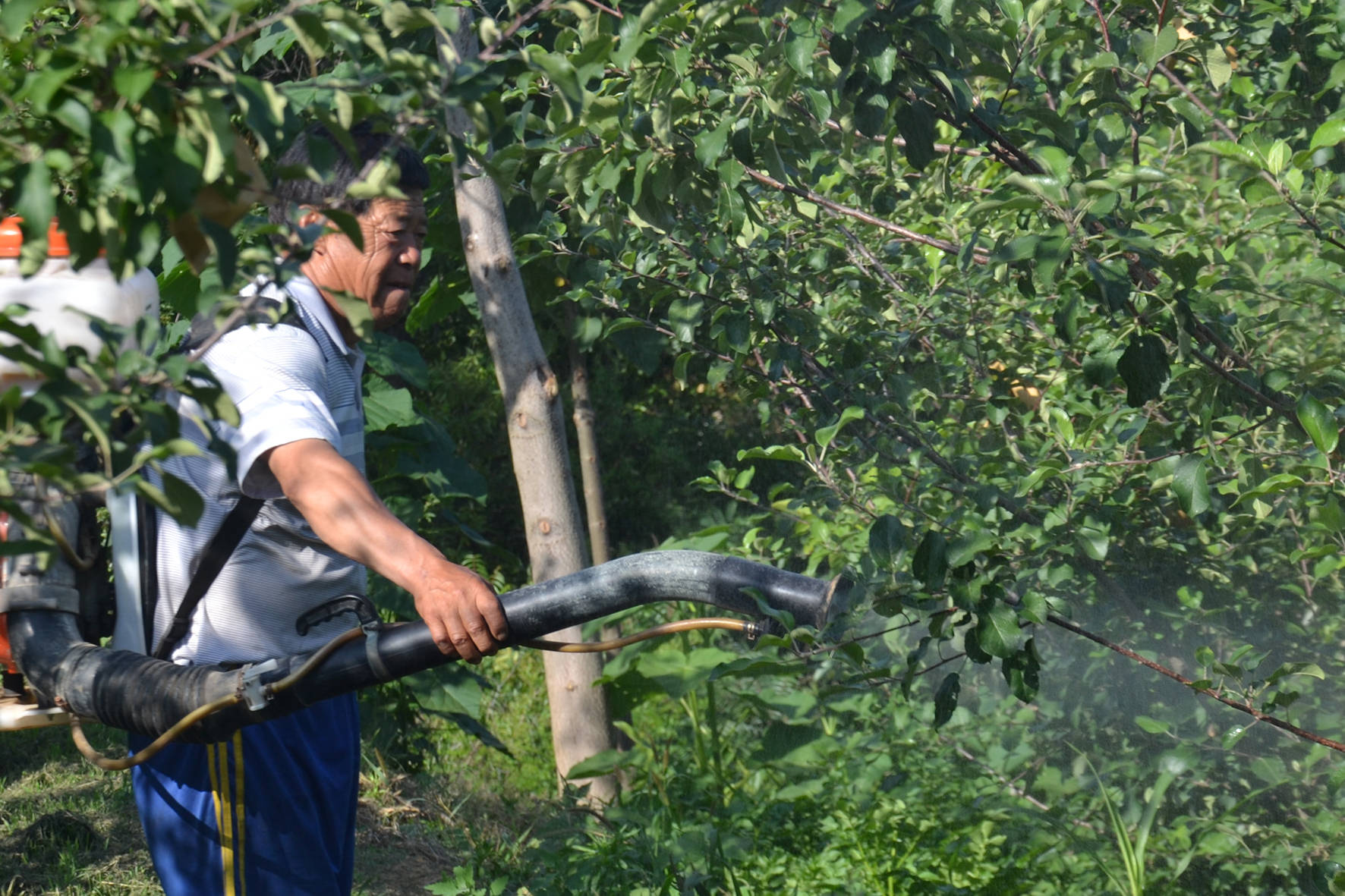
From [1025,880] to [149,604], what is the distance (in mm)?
2336

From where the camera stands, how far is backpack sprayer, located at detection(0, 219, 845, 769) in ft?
5.86

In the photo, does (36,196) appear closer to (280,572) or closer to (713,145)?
(280,572)

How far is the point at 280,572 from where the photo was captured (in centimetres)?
218

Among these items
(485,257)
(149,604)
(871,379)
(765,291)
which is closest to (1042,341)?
(871,379)

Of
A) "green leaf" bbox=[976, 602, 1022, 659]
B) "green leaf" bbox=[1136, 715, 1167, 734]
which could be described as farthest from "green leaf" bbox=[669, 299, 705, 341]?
"green leaf" bbox=[1136, 715, 1167, 734]

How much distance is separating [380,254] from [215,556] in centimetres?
59

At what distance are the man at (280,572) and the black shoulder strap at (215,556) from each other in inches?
0.4

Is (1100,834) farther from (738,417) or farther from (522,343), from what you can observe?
(738,417)

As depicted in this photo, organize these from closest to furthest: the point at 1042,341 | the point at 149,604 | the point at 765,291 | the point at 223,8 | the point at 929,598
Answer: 1. the point at 223,8
2. the point at 929,598
3. the point at 149,604
4. the point at 765,291
5. the point at 1042,341

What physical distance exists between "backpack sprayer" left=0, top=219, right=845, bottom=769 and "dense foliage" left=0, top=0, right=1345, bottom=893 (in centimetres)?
17

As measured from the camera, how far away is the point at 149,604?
2.19 meters

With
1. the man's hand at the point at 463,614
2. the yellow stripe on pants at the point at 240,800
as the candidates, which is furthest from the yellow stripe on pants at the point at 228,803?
the man's hand at the point at 463,614

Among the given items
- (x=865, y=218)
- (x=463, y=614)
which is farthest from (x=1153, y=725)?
(x=463, y=614)

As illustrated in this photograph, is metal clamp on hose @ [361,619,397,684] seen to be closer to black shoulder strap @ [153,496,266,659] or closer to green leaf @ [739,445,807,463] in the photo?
black shoulder strap @ [153,496,266,659]
